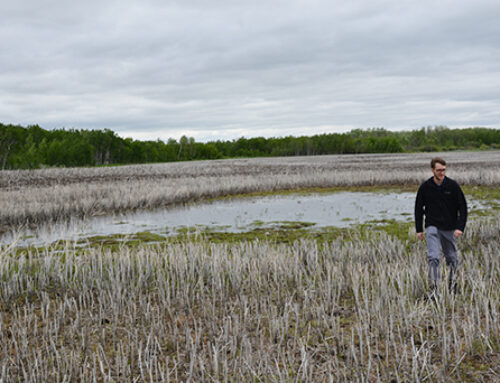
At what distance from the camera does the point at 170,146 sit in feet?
361

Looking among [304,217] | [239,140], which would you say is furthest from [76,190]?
[239,140]

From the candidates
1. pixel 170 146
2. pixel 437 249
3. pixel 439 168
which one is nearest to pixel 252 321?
pixel 437 249

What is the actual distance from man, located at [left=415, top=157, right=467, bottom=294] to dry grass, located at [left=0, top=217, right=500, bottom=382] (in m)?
0.35

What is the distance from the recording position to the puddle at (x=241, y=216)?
11250 millimetres

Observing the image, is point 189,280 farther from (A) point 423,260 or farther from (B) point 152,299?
(A) point 423,260

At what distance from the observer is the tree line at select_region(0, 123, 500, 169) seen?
62562 millimetres

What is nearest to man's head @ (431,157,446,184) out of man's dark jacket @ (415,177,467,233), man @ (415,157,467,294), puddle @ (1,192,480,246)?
man @ (415,157,467,294)

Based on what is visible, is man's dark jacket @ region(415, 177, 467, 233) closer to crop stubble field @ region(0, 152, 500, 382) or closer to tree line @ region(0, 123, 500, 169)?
crop stubble field @ region(0, 152, 500, 382)

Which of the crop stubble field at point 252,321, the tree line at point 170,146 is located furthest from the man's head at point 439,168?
the tree line at point 170,146

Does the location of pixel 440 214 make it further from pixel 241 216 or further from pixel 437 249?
pixel 241 216

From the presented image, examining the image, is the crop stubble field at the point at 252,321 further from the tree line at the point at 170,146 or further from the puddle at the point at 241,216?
the tree line at the point at 170,146

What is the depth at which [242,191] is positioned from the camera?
66.7ft

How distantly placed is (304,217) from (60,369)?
9.73 metres

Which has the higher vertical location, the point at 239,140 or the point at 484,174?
the point at 239,140
